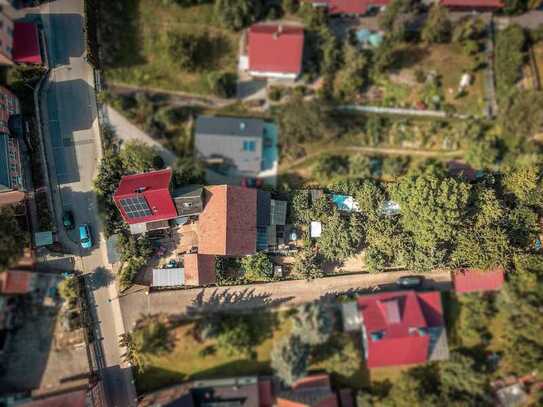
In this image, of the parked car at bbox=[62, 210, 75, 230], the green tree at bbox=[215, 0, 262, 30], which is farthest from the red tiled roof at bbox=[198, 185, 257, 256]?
the green tree at bbox=[215, 0, 262, 30]

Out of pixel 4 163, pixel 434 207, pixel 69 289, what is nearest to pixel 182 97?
pixel 4 163

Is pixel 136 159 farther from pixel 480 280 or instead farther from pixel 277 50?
pixel 480 280

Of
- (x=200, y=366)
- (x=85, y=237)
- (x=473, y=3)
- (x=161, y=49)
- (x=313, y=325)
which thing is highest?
(x=473, y=3)

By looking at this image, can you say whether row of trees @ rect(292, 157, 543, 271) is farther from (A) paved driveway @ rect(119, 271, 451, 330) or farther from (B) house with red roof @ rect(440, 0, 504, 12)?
(B) house with red roof @ rect(440, 0, 504, 12)

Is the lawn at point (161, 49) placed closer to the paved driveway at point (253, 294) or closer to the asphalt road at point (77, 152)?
the asphalt road at point (77, 152)

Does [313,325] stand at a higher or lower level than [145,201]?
lower
